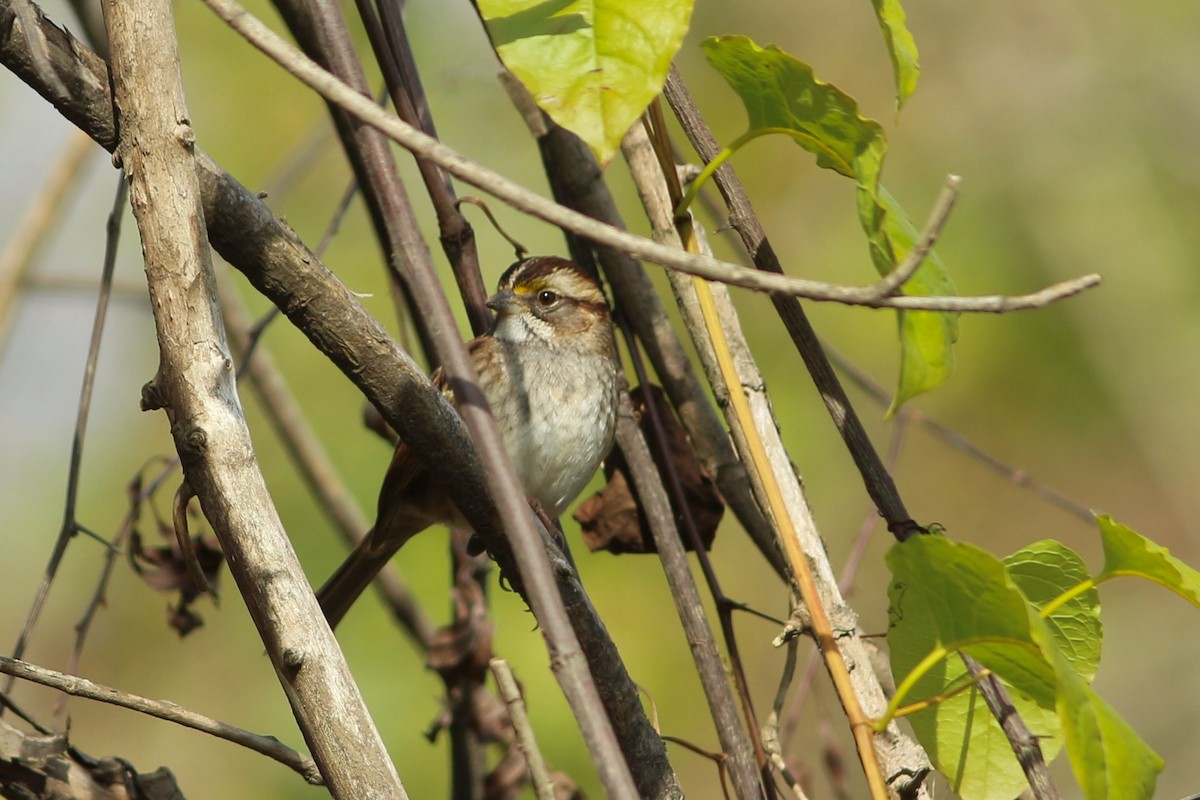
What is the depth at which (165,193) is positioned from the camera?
1.38 m

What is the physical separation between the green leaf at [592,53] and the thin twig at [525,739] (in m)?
0.63

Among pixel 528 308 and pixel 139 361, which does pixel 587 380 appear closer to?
pixel 528 308

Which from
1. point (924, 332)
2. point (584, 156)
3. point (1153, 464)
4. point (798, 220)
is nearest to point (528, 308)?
point (584, 156)

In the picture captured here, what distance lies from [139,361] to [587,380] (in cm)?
273

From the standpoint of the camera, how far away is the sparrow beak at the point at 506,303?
3.63 m

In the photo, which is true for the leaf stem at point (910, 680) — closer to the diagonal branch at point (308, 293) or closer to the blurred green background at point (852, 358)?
the diagonal branch at point (308, 293)

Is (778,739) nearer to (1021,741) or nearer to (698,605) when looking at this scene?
(698,605)

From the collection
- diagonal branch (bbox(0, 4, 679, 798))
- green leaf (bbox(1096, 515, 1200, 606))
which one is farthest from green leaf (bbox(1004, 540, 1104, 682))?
diagonal branch (bbox(0, 4, 679, 798))

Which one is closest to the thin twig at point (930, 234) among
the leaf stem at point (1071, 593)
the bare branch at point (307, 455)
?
the leaf stem at point (1071, 593)

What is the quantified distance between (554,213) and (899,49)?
1.33 ft

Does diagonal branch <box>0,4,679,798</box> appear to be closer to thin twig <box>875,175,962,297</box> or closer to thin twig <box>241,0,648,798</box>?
thin twig <box>241,0,648,798</box>

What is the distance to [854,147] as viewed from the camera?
4.24 ft

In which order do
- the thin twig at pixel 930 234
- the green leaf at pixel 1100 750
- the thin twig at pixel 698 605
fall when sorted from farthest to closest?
the thin twig at pixel 698 605
the green leaf at pixel 1100 750
the thin twig at pixel 930 234

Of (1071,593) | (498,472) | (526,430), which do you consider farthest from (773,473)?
(526,430)
